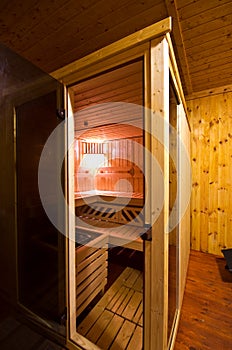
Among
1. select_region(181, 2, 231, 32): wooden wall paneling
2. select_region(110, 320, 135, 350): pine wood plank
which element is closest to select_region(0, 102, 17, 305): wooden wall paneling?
select_region(110, 320, 135, 350): pine wood plank

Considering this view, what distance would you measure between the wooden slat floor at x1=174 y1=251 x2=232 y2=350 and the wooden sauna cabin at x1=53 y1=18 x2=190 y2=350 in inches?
5.1

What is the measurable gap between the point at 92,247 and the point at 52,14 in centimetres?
207

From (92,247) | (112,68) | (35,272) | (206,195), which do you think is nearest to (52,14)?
(112,68)

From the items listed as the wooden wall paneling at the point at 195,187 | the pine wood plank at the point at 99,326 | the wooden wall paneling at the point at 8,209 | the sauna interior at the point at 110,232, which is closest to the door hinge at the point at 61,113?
the sauna interior at the point at 110,232

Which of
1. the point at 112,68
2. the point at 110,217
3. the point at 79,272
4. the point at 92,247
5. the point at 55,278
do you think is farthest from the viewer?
the point at 110,217

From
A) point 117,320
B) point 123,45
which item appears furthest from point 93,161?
point 123,45

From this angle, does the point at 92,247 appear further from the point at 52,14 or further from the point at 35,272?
the point at 52,14

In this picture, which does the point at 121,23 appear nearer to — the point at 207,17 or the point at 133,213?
the point at 207,17

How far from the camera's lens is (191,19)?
1450mm

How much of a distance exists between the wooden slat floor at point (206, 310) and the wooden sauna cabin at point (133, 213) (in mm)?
130

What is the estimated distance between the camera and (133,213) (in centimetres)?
210

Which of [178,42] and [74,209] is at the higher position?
[178,42]

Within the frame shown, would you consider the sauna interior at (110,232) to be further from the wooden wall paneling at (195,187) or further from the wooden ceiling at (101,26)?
the wooden wall paneling at (195,187)

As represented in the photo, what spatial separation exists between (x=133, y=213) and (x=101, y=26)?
1954mm
